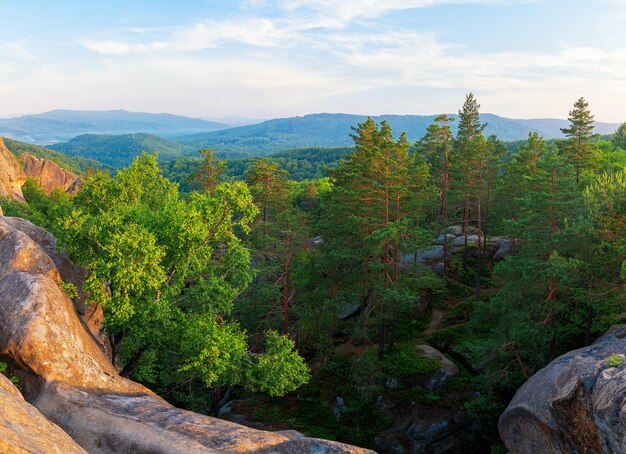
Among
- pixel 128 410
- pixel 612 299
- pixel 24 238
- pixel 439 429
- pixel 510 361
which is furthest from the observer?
pixel 439 429

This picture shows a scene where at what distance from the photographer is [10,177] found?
70438mm

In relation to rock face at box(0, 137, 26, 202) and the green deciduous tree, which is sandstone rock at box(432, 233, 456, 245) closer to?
the green deciduous tree

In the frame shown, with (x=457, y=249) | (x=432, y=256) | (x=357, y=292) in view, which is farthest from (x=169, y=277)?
(x=457, y=249)

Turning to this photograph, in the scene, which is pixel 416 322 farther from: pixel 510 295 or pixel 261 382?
pixel 261 382

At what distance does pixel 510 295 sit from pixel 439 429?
9357mm

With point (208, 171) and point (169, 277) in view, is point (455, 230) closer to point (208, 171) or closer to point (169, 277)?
point (208, 171)

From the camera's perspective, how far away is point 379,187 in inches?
1192

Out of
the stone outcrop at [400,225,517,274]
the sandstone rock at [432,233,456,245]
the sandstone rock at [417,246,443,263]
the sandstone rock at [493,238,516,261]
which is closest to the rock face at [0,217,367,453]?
the stone outcrop at [400,225,517,274]

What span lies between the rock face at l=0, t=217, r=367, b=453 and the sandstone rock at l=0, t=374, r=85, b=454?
→ 18.9 inches

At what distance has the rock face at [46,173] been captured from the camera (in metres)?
94.8

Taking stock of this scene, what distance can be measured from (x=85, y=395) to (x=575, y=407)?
1604 cm

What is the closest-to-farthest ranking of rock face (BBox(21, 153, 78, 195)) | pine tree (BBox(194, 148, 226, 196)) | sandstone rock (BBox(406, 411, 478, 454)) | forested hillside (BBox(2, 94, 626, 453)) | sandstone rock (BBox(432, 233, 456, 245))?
forested hillside (BBox(2, 94, 626, 453)) < sandstone rock (BBox(406, 411, 478, 454)) < pine tree (BBox(194, 148, 226, 196)) < sandstone rock (BBox(432, 233, 456, 245)) < rock face (BBox(21, 153, 78, 195))

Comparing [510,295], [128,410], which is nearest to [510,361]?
[510,295]

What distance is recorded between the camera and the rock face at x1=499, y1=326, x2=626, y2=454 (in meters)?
13.3
